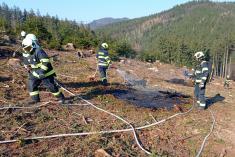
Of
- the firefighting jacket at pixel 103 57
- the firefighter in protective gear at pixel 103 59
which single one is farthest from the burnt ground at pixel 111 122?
the firefighting jacket at pixel 103 57

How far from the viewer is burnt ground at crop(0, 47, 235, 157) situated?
Answer: 8.45m

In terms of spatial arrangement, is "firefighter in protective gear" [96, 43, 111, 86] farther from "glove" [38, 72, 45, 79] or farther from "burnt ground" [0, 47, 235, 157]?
"glove" [38, 72, 45, 79]

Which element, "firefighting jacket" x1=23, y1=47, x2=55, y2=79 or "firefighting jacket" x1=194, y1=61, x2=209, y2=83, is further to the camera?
"firefighting jacket" x1=194, y1=61, x2=209, y2=83

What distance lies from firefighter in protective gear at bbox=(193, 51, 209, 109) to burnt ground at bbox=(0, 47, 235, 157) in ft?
1.48

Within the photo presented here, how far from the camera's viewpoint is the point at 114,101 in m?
13.0

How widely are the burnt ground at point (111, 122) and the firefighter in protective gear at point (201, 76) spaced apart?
17.8 inches

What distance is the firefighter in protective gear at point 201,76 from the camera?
12664 millimetres

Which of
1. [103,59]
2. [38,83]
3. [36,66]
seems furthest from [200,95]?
[36,66]

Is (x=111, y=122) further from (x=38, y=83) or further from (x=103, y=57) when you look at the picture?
(x=103, y=57)

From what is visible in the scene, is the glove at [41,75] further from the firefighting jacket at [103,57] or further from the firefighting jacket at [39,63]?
the firefighting jacket at [103,57]

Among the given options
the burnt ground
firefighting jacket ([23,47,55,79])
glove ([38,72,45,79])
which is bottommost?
the burnt ground

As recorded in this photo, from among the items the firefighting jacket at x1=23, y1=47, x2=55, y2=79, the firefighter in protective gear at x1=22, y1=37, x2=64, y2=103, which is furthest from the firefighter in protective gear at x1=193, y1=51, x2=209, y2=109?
the firefighting jacket at x1=23, y1=47, x2=55, y2=79

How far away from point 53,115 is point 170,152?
3.42 metres

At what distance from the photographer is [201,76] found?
12.8 meters
